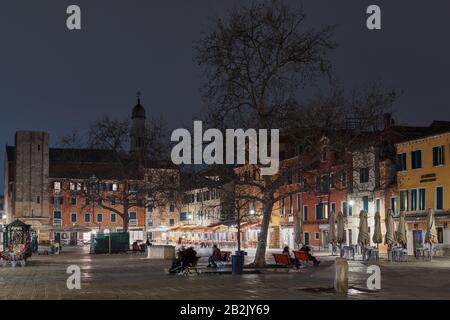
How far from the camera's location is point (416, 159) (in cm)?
5966

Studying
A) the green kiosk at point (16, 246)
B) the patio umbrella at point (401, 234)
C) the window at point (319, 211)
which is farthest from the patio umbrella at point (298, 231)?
the window at point (319, 211)

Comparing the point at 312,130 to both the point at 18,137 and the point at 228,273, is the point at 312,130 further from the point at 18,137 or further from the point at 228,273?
the point at 18,137

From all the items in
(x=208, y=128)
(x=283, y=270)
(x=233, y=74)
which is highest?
(x=233, y=74)

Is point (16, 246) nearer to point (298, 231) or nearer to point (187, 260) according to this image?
point (187, 260)

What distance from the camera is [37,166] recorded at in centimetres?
11731

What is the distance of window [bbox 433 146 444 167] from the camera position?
56.2m

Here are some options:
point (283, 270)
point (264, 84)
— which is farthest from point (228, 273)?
point (264, 84)

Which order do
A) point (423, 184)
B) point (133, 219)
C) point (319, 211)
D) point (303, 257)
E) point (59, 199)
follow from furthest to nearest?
1. point (133, 219)
2. point (59, 199)
3. point (319, 211)
4. point (423, 184)
5. point (303, 257)

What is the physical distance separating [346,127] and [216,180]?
22.8ft

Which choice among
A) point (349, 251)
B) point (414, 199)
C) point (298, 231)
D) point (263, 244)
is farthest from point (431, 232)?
point (414, 199)

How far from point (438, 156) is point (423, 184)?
9.53 ft

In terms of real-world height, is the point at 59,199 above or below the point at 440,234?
above

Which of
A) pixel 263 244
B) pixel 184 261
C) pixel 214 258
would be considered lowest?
pixel 214 258
